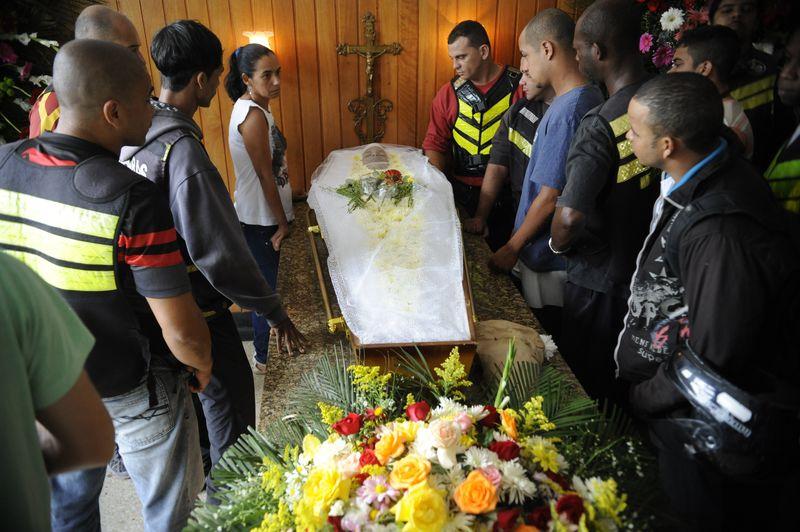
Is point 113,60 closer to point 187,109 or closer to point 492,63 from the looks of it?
point 187,109

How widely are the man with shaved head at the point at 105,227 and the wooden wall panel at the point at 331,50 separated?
80.7 inches

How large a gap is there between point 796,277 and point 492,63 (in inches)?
87.9

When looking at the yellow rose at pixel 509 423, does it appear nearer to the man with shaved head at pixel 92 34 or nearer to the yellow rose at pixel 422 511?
the yellow rose at pixel 422 511

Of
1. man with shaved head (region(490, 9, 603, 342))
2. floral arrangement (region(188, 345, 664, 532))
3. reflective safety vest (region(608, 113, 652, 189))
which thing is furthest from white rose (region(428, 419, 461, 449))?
man with shaved head (region(490, 9, 603, 342))

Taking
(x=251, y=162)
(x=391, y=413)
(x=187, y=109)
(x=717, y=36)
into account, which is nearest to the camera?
(x=391, y=413)

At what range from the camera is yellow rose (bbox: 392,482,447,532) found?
90 cm

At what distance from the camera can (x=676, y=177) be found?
164 cm

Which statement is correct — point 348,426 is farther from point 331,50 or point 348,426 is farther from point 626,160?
point 331,50

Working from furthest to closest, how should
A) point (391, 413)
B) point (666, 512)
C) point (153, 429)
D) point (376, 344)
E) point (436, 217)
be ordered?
point (436, 217) → point (376, 344) → point (153, 429) → point (391, 413) → point (666, 512)

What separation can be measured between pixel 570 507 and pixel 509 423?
205 mm

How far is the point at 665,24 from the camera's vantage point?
2.89 metres

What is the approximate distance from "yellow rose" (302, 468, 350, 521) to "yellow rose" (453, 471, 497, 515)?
7.9 inches

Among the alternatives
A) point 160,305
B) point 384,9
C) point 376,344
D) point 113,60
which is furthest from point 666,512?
point 384,9

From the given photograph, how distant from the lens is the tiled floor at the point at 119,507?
2.41 meters
